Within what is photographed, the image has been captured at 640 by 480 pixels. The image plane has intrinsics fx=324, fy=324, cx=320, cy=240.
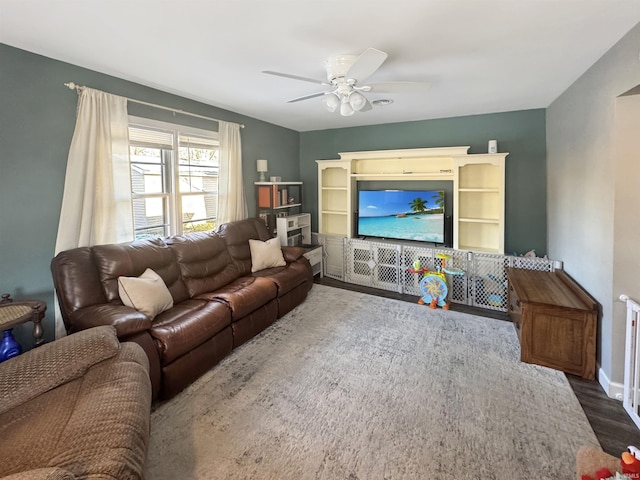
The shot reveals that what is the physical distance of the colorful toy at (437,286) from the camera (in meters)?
4.03

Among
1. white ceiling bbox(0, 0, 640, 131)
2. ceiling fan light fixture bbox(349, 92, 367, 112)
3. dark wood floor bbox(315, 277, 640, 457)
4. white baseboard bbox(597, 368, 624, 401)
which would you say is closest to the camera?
white ceiling bbox(0, 0, 640, 131)

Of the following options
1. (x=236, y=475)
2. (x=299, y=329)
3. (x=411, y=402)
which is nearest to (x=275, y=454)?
(x=236, y=475)

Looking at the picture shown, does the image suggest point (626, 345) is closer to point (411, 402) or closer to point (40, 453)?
point (411, 402)

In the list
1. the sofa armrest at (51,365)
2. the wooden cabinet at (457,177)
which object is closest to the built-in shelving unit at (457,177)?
the wooden cabinet at (457,177)

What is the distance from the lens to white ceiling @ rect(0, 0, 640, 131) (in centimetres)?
175

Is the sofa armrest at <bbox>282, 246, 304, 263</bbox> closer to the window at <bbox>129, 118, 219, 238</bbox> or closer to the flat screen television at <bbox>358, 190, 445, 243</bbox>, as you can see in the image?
the window at <bbox>129, 118, 219, 238</bbox>

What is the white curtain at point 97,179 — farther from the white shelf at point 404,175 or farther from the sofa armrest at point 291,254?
the white shelf at point 404,175

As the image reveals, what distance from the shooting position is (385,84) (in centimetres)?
241

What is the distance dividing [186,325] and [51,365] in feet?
2.92

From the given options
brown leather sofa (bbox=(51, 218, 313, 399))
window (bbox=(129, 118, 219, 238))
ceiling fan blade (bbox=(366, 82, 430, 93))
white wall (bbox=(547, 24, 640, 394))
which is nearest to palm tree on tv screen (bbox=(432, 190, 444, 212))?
white wall (bbox=(547, 24, 640, 394))

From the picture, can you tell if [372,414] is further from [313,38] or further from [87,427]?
[313,38]

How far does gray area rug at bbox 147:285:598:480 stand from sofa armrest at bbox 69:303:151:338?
0.59 meters

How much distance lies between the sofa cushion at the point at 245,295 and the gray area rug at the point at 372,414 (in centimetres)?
36

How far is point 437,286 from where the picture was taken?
4.05 meters
